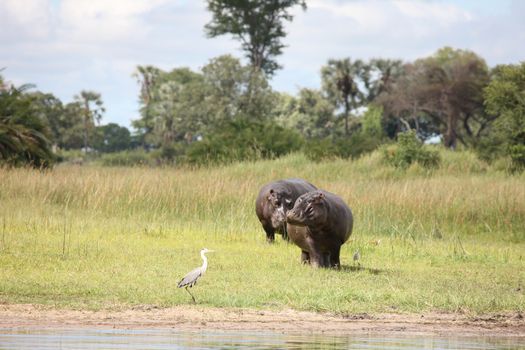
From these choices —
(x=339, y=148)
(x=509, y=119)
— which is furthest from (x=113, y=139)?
(x=509, y=119)

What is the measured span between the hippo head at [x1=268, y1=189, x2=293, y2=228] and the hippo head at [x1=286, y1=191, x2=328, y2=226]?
320 cm

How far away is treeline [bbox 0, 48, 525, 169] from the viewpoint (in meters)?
30.2

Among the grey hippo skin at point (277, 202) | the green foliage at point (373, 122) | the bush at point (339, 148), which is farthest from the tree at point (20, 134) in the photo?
the green foliage at point (373, 122)

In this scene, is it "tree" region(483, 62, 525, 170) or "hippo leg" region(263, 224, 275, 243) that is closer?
"hippo leg" region(263, 224, 275, 243)

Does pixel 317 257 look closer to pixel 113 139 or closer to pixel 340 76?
pixel 340 76

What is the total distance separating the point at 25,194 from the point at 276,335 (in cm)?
1220

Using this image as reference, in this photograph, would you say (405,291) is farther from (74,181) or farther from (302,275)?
(74,181)

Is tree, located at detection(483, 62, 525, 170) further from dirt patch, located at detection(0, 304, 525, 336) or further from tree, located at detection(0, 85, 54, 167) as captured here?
dirt patch, located at detection(0, 304, 525, 336)

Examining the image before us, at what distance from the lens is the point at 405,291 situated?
9930 mm

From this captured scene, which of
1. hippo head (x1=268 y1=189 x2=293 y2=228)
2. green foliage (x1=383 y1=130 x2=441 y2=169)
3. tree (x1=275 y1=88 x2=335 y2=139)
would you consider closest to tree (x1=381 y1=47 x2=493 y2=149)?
tree (x1=275 y1=88 x2=335 y2=139)

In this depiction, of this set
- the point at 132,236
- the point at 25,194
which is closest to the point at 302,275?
the point at 132,236

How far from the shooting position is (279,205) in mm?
14180

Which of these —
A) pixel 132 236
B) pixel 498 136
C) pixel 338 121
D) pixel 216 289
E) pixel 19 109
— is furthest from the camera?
pixel 338 121

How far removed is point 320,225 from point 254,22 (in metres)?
46.3
